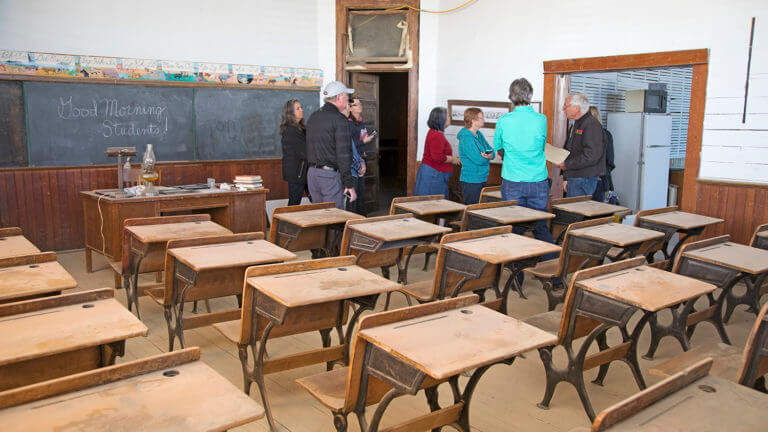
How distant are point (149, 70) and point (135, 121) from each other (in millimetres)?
569

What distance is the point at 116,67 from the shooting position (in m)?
6.19

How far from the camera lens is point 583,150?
5430 mm

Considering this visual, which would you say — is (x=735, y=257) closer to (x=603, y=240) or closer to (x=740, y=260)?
(x=740, y=260)

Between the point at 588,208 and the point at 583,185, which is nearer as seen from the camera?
the point at 588,208

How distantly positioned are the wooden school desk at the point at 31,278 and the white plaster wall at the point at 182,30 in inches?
151

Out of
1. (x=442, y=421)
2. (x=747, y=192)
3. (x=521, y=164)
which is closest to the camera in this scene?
(x=442, y=421)

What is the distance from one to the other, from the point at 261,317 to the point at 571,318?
1.38 m

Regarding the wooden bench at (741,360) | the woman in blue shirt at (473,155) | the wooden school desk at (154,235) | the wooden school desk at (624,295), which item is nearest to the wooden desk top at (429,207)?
the woman in blue shirt at (473,155)

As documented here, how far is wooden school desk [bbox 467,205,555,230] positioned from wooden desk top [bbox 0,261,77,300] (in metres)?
2.69

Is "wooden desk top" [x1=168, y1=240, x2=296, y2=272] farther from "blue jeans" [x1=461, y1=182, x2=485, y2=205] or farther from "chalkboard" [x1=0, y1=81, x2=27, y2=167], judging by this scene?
"chalkboard" [x1=0, y1=81, x2=27, y2=167]

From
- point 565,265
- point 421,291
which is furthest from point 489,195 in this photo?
point 421,291

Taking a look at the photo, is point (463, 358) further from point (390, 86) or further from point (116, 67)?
point (390, 86)

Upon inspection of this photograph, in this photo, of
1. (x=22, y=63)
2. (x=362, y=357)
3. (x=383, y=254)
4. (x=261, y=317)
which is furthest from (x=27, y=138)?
(x=362, y=357)

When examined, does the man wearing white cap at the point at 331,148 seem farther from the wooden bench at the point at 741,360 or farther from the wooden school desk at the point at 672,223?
the wooden bench at the point at 741,360
